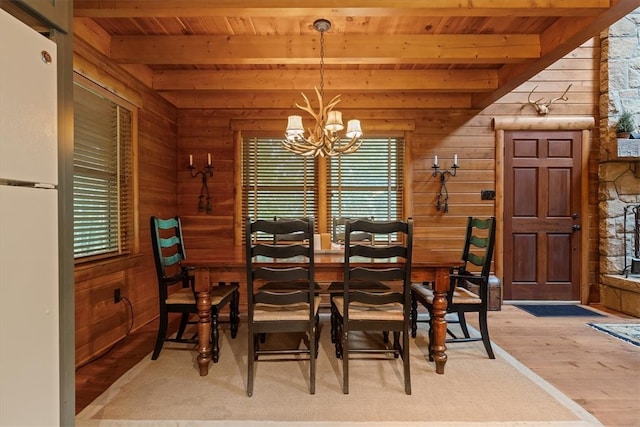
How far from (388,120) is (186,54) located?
2.32 metres

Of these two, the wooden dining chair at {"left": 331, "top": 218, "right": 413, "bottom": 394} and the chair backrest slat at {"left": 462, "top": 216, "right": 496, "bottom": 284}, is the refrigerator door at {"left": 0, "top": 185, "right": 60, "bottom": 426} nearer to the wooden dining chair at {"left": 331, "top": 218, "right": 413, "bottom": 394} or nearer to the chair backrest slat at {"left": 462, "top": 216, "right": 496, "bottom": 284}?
the wooden dining chair at {"left": 331, "top": 218, "right": 413, "bottom": 394}

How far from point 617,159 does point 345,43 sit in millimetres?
3418

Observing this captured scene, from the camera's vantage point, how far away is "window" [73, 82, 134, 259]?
2514mm

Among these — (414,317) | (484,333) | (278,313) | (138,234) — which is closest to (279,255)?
(278,313)

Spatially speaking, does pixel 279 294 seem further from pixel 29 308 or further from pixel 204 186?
pixel 204 186

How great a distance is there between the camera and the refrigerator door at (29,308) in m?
1.07

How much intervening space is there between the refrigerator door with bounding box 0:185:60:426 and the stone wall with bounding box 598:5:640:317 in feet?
16.5

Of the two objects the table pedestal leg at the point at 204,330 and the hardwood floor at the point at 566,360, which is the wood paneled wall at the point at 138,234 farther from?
the table pedestal leg at the point at 204,330

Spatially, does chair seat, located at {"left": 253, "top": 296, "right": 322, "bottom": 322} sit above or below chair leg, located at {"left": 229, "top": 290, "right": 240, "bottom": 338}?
above

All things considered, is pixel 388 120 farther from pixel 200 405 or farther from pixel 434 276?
pixel 200 405

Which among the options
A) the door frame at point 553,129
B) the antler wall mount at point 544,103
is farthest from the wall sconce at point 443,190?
the antler wall mount at point 544,103

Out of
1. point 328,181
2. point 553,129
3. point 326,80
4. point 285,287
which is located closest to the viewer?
point 285,287

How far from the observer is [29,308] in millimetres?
1146

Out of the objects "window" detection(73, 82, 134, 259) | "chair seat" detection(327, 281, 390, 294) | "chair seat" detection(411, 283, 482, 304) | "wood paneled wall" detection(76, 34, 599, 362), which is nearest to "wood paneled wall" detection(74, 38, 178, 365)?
"window" detection(73, 82, 134, 259)
